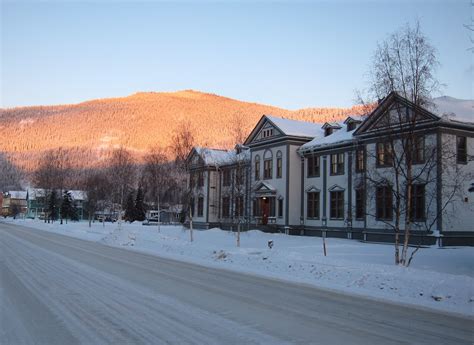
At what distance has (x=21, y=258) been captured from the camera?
21641mm

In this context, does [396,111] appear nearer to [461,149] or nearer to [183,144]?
[461,149]

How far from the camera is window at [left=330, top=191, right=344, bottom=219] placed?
41062 mm

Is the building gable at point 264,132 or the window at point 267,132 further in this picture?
the window at point 267,132

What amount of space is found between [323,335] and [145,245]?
2637 cm

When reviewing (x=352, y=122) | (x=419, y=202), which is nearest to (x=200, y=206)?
Answer: (x=352, y=122)

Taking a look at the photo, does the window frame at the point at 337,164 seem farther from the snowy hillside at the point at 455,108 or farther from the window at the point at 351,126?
the snowy hillside at the point at 455,108

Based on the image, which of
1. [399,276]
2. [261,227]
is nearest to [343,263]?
[399,276]

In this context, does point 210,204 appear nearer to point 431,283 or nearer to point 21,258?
point 21,258

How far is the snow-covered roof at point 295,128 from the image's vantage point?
4624 cm

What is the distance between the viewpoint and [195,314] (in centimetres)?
1005

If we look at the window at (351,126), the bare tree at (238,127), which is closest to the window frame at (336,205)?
the window at (351,126)

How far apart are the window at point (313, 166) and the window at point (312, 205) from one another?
1681 mm

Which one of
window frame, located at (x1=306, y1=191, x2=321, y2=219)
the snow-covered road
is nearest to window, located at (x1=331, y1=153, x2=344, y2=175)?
window frame, located at (x1=306, y1=191, x2=321, y2=219)

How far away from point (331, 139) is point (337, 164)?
7.58 ft
